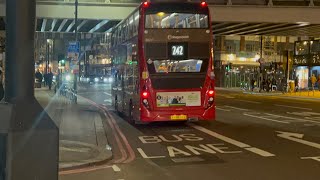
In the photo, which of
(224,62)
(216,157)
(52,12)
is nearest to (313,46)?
(224,62)

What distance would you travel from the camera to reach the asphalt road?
9984 mm

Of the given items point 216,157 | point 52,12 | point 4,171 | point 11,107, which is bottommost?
point 216,157

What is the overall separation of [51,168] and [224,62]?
79185mm

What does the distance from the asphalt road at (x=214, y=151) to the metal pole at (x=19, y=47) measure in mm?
4057

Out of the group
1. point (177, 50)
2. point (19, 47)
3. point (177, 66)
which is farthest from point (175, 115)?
point (19, 47)

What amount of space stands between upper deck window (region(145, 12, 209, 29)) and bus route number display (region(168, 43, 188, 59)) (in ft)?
2.06

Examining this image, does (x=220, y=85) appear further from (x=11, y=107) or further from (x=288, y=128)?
(x=11, y=107)

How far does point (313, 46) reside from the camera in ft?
199

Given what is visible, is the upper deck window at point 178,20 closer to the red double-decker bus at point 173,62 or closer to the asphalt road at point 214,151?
the red double-decker bus at point 173,62

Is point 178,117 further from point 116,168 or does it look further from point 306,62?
point 306,62

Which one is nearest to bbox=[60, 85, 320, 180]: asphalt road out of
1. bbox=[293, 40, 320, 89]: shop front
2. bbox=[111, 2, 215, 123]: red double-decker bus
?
bbox=[111, 2, 215, 123]: red double-decker bus

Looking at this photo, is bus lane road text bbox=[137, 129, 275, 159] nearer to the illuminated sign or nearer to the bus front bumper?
the bus front bumper

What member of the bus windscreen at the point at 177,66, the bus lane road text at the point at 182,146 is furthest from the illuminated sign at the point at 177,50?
the bus lane road text at the point at 182,146

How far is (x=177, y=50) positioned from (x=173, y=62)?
0.41 meters
